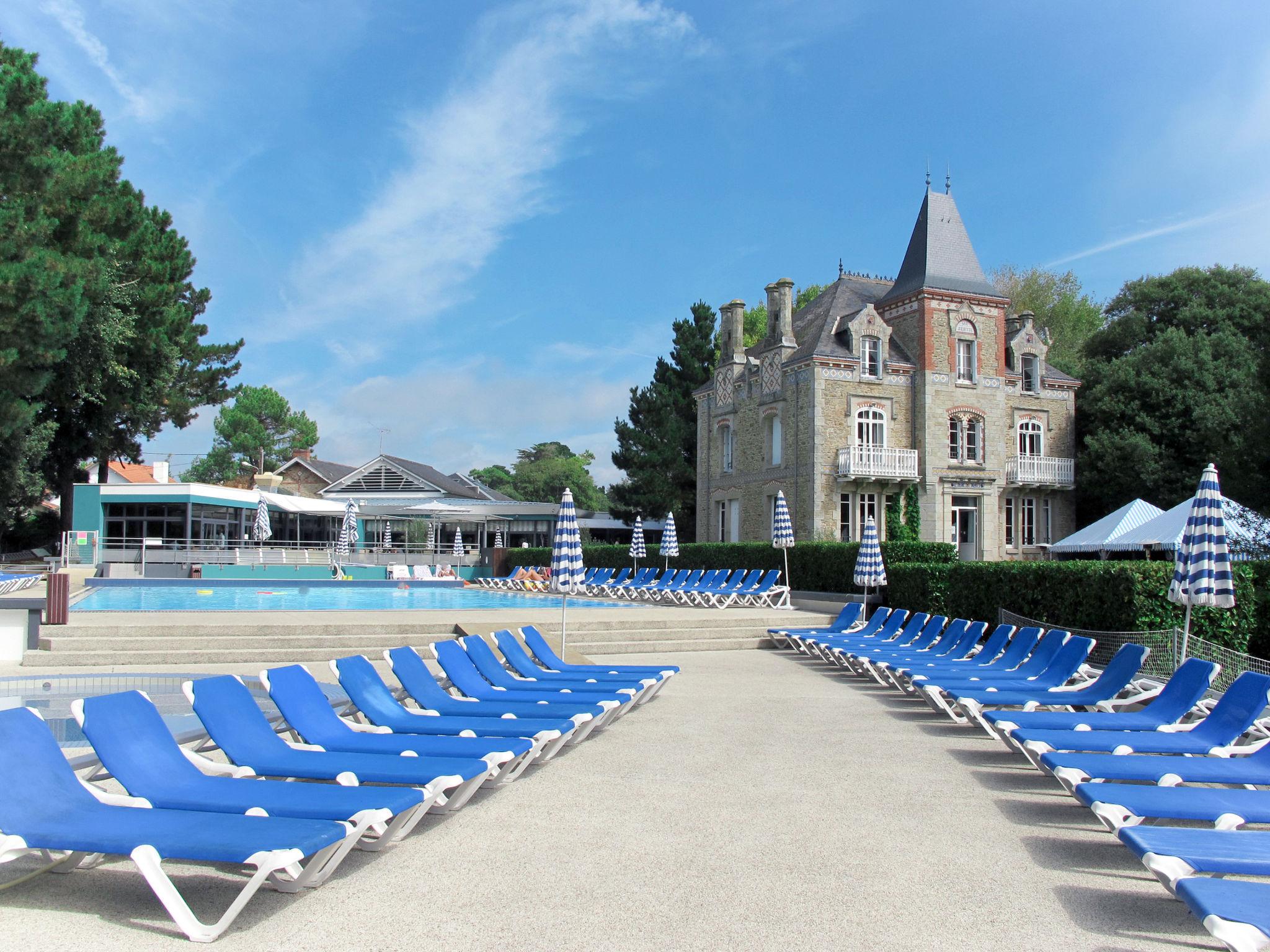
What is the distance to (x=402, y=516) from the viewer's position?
145ft

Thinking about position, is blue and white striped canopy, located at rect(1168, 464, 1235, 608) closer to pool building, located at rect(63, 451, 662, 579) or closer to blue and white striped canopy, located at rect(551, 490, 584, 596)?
blue and white striped canopy, located at rect(551, 490, 584, 596)

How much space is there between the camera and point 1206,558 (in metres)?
8.66

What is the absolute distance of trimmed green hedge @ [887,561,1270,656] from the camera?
10.8 m

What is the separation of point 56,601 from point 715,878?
423 inches

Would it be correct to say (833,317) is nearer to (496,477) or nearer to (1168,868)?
(1168,868)

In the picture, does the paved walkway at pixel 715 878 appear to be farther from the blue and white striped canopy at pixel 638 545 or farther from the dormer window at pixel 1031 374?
the dormer window at pixel 1031 374

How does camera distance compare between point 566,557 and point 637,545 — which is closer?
point 566,557

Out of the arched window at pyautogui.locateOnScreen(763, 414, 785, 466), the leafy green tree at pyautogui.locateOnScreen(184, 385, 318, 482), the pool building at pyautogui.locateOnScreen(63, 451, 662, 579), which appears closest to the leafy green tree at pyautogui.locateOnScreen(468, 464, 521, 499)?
the leafy green tree at pyautogui.locateOnScreen(184, 385, 318, 482)

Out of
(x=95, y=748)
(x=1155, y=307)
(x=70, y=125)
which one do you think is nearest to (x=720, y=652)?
(x=95, y=748)

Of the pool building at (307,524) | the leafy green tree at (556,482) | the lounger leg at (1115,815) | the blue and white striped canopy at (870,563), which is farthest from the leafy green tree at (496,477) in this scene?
the lounger leg at (1115,815)

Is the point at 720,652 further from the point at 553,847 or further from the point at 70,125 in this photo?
the point at 70,125

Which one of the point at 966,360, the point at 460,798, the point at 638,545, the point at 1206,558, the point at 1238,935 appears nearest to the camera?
the point at 1238,935

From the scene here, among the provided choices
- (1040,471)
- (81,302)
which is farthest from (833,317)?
(81,302)

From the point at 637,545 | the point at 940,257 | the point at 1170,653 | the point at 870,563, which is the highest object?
the point at 940,257
